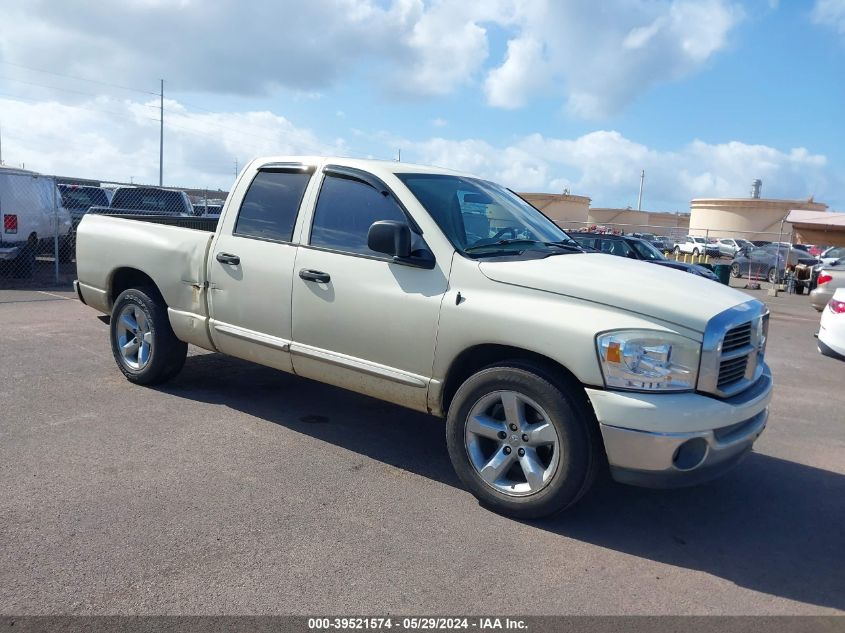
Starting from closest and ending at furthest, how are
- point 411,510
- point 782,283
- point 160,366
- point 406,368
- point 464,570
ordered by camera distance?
point 464,570, point 411,510, point 406,368, point 160,366, point 782,283

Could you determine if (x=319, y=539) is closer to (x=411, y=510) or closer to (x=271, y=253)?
(x=411, y=510)

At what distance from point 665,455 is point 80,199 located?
17.7m

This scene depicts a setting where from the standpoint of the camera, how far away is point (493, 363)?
415 centimetres

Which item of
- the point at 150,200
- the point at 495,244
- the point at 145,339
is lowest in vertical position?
the point at 145,339

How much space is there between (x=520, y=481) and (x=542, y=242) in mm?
1699

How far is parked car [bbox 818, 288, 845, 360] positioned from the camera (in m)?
8.09

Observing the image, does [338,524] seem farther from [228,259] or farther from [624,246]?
[624,246]

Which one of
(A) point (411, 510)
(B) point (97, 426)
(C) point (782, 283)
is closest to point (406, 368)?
(A) point (411, 510)

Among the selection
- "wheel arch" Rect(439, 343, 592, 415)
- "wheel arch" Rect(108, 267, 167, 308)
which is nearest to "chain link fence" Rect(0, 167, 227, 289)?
"wheel arch" Rect(108, 267, 167, 308)

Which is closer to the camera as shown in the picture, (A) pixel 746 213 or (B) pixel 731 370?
(B) pixel 731 370

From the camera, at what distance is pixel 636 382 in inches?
142

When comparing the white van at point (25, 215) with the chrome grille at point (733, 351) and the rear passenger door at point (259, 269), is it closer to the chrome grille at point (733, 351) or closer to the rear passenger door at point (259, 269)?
the rear passenger door at point (259, 269)

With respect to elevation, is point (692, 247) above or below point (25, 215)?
below

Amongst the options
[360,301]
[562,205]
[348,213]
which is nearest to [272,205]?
[348,213]
